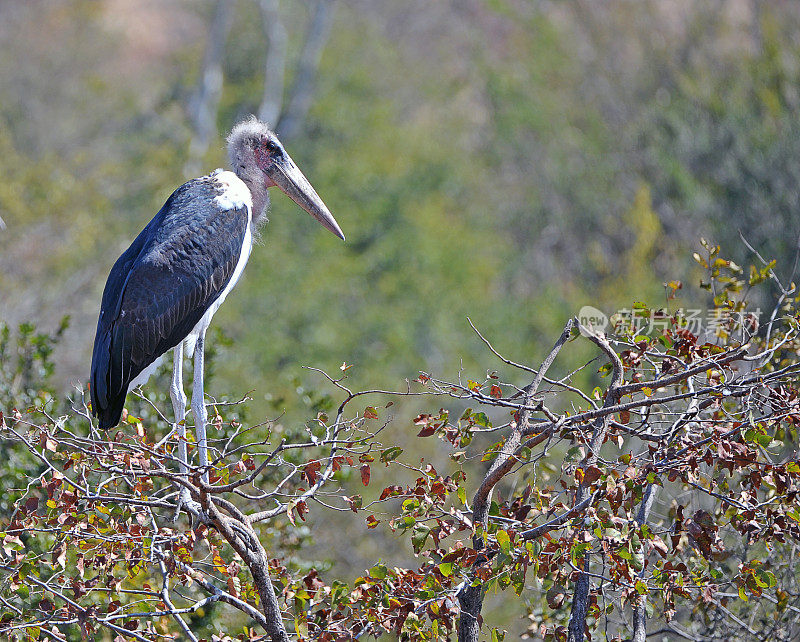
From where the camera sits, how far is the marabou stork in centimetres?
509

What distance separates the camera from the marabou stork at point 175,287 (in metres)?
5.09

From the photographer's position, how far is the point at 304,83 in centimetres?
2602

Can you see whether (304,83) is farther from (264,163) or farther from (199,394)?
(199,394)

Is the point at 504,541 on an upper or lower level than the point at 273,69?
upper

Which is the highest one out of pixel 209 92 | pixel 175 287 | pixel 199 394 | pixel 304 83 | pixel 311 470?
pixel 311 470

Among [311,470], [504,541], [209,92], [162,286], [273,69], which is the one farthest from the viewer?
[273,69]

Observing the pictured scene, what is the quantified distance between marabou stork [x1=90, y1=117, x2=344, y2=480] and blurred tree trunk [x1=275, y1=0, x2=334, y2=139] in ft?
65.8

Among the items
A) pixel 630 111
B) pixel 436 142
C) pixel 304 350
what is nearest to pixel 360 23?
pixel 436 142

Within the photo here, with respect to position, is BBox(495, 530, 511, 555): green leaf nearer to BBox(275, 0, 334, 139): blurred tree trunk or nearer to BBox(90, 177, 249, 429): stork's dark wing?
BBox(90, 177, 249, 429): stork's dark wing

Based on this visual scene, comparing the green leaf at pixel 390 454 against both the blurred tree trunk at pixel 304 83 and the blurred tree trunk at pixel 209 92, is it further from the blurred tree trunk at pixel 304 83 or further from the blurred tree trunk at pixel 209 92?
the blurred tree trunk at pixel 304 83

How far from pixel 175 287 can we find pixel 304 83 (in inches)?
838

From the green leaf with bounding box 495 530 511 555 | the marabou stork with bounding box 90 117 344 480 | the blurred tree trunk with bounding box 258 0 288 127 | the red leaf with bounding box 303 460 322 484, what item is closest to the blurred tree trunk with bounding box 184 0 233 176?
the blurred tree trunk with bounding box 258 0 288 127

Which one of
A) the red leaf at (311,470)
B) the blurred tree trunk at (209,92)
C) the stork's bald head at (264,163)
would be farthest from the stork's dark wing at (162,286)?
the blurred tree trunk at (209,92)

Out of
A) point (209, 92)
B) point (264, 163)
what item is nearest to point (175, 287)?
point (264, 163)
